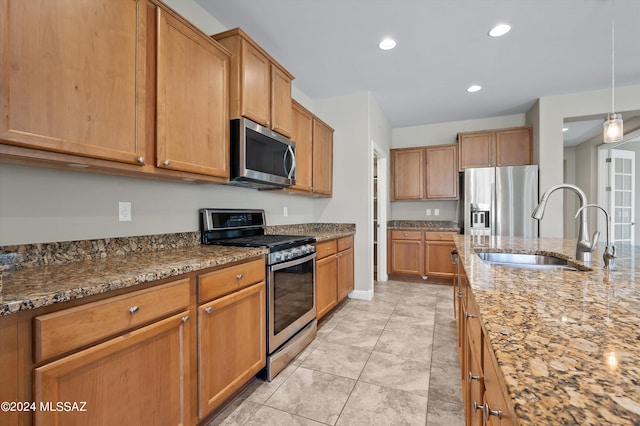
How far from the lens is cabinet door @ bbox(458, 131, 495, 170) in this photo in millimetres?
4387

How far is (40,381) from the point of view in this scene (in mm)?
860

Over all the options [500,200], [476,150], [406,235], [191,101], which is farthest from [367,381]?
[476,150]

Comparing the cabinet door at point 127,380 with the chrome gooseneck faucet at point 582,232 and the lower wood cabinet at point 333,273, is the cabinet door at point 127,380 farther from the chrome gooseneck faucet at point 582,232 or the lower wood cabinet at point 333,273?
the chrome gooseneck faucet at point 582,232

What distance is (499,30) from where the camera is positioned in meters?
2.49

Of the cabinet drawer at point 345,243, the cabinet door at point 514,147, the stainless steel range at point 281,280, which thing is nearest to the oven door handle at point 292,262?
the stainless steel range at point 281,280

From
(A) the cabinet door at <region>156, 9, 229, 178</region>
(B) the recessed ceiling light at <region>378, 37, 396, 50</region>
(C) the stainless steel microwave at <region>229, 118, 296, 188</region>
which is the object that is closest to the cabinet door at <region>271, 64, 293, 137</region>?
(C) the stainless steel microwave at <region>229, 118, 296, 188</region>

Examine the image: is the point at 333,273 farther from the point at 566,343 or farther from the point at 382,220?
the point at 566,343

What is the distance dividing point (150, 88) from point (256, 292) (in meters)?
1.28

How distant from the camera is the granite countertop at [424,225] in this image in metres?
4.58

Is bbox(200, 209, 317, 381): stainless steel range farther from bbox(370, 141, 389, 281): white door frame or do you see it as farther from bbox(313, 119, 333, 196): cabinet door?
bbox(370, 141, 389, 281): white door frame

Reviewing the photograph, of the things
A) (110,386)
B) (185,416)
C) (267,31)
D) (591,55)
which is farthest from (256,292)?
(591,55)

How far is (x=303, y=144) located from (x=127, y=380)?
2.55 m

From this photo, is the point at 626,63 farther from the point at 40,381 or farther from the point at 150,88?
the point at 40,381

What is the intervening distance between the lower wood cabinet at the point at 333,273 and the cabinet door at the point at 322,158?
2.29 feet
